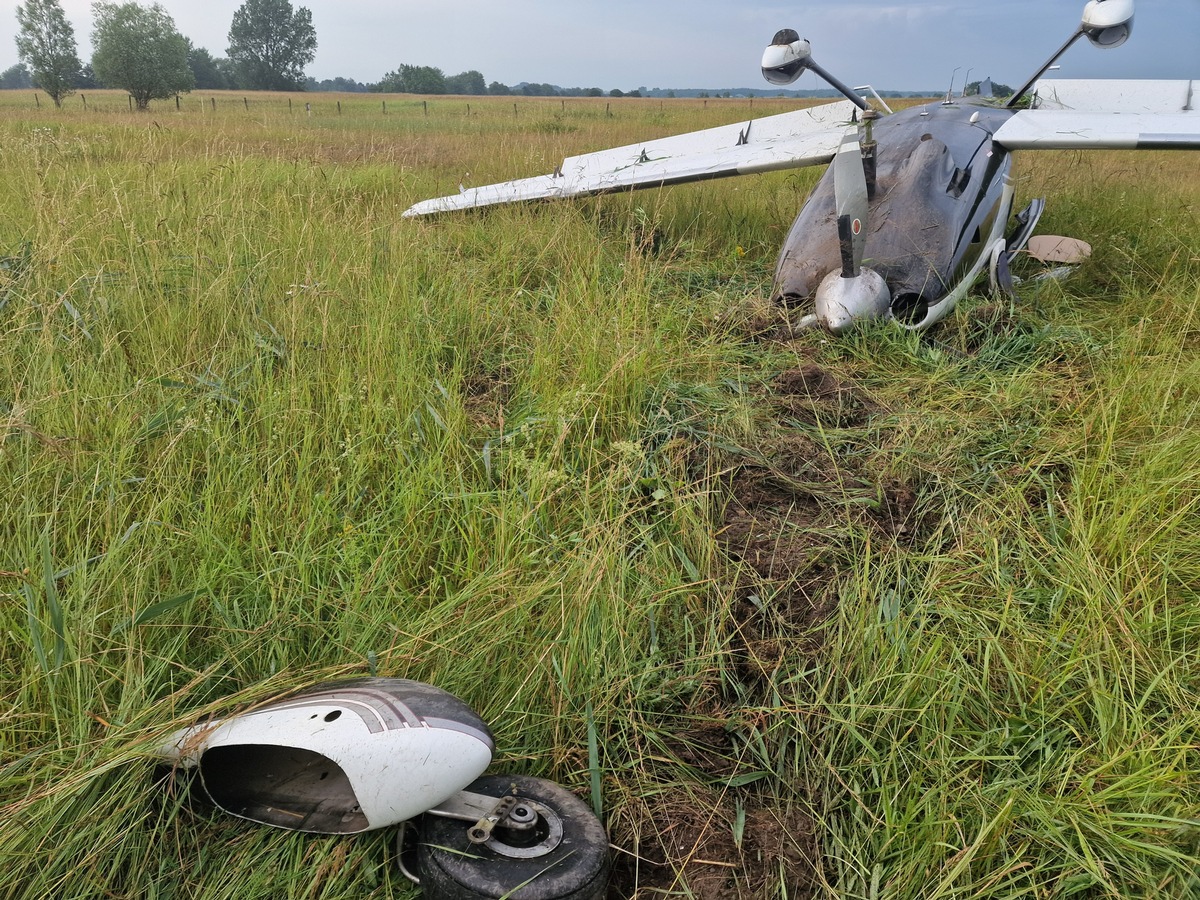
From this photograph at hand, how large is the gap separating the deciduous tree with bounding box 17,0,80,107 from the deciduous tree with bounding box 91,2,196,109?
A: 4.83 meters

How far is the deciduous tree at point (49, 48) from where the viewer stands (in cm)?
6306

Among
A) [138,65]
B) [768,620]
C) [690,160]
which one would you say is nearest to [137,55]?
[138,65]

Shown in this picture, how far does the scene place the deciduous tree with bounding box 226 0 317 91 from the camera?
4680 inches

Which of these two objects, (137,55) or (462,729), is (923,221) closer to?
(462,729)

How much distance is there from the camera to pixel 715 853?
191 cm

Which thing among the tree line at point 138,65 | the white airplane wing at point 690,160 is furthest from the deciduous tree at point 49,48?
the white airplane wing at point 690,160

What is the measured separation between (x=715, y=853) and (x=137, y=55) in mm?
72755

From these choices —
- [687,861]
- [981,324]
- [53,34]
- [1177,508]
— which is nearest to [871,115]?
[981,324]

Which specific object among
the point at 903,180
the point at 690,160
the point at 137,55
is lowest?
the point at 903,180

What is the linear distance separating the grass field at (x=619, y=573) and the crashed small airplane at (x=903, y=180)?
67 cm

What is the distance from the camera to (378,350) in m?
3.63

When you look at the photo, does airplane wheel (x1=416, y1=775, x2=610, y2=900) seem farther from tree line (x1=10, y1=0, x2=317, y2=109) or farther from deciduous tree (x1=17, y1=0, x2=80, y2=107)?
deciduous tree (x1=17, y1=0, x2=80, y2=107)

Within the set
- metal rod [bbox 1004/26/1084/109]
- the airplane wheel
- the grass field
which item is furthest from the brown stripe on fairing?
metal rod [bbox 1004/26/1084/109]

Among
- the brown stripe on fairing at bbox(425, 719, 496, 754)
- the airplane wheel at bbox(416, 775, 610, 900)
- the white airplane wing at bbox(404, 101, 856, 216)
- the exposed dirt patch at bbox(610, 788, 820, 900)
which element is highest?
the white airplane wing at bbox(404, 101, 856, 216)
